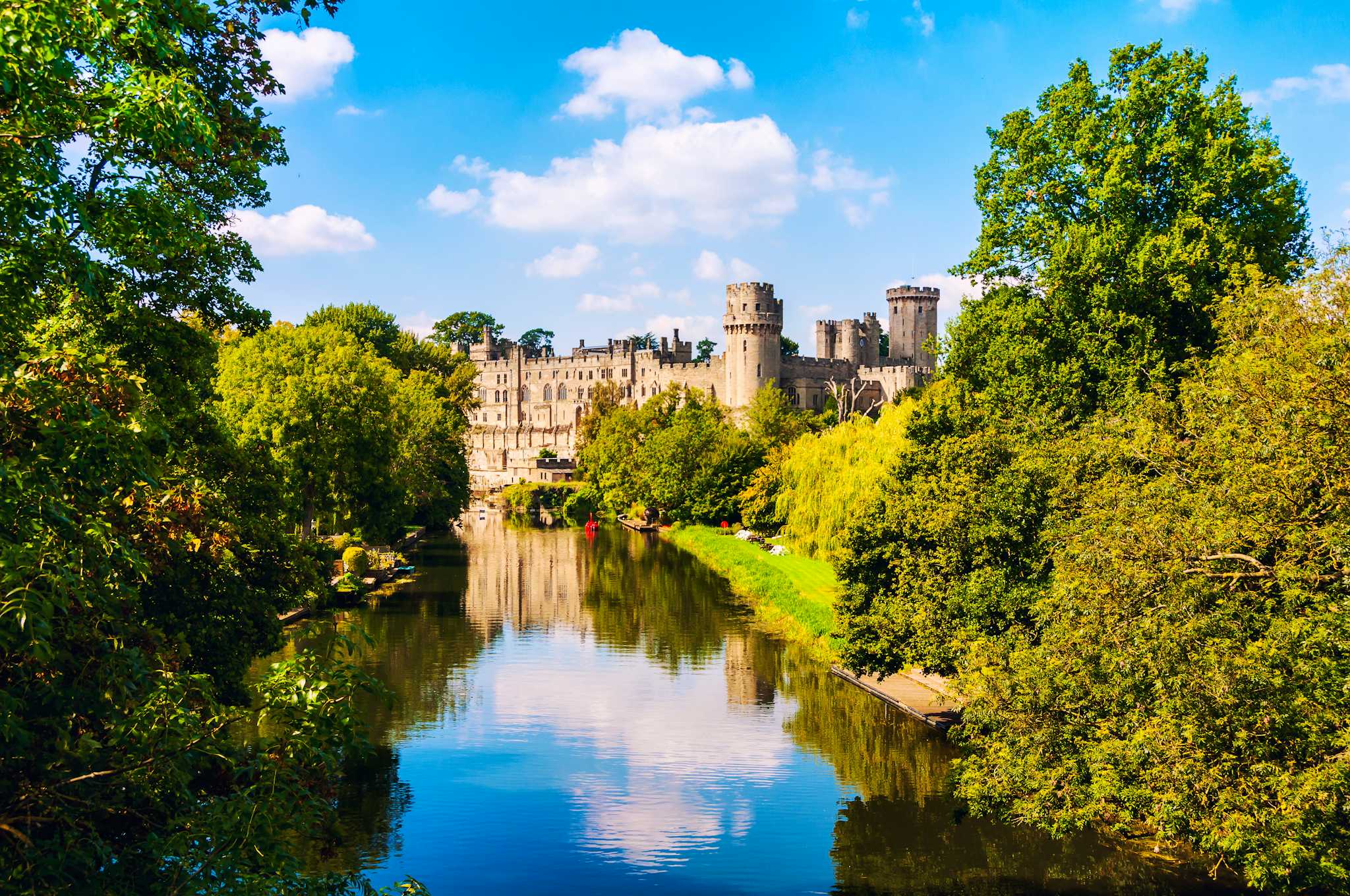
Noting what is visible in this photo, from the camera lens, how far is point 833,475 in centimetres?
4128

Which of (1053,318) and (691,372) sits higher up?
(691,372)

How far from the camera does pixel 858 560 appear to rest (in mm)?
24719

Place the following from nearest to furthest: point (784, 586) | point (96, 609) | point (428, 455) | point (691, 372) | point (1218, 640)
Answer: point (96, 609) < point (1218, 640) < point (784, 586) < point (428, 455) < point (691, 372)

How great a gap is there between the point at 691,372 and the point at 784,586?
79.4 metres

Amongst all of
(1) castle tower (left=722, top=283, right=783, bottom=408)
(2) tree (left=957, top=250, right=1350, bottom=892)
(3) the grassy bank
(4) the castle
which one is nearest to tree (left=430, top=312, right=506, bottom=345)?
(4) the castle

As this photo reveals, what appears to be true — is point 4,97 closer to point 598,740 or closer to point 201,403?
point 201,403

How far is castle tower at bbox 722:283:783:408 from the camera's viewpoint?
360ft

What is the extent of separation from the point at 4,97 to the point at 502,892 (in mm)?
12105

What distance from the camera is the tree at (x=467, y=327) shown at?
A: 154375mm

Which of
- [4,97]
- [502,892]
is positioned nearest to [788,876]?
[502,892]

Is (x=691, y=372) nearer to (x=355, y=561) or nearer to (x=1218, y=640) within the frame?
(x=355, y=561)

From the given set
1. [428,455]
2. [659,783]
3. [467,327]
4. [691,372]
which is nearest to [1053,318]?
[659,783]

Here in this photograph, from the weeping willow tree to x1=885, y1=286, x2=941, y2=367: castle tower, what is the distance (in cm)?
7613

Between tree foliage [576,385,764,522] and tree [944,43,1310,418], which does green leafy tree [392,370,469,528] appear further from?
tree [944,43,1310,418]
